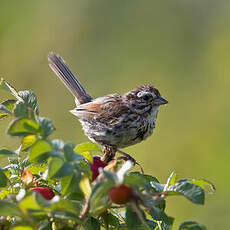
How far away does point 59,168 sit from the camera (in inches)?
51.3

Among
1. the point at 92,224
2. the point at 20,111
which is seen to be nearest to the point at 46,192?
the point at 92,224

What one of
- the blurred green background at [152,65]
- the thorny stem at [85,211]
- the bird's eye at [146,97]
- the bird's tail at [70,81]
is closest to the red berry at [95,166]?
the thorny stem at [85,211]

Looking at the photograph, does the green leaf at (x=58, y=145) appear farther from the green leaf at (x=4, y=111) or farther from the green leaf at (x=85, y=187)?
the green leaf at (x=4, y=111)

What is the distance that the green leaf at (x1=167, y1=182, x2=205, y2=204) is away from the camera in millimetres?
1438

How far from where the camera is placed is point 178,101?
573 centimetres

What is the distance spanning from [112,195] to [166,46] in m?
5.33

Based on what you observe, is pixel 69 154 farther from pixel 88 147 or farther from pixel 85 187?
pixel 88 147

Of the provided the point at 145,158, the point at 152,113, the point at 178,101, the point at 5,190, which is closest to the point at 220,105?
the point at 178,101

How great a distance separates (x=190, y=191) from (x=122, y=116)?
2.37m

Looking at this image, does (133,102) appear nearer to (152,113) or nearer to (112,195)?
(152,113)

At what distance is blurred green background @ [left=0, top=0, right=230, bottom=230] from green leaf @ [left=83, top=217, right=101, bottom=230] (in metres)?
3.21

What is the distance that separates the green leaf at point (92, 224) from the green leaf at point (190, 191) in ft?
0.73

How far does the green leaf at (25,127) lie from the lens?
1346 mm

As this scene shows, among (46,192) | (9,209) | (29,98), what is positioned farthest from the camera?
(29,98)
